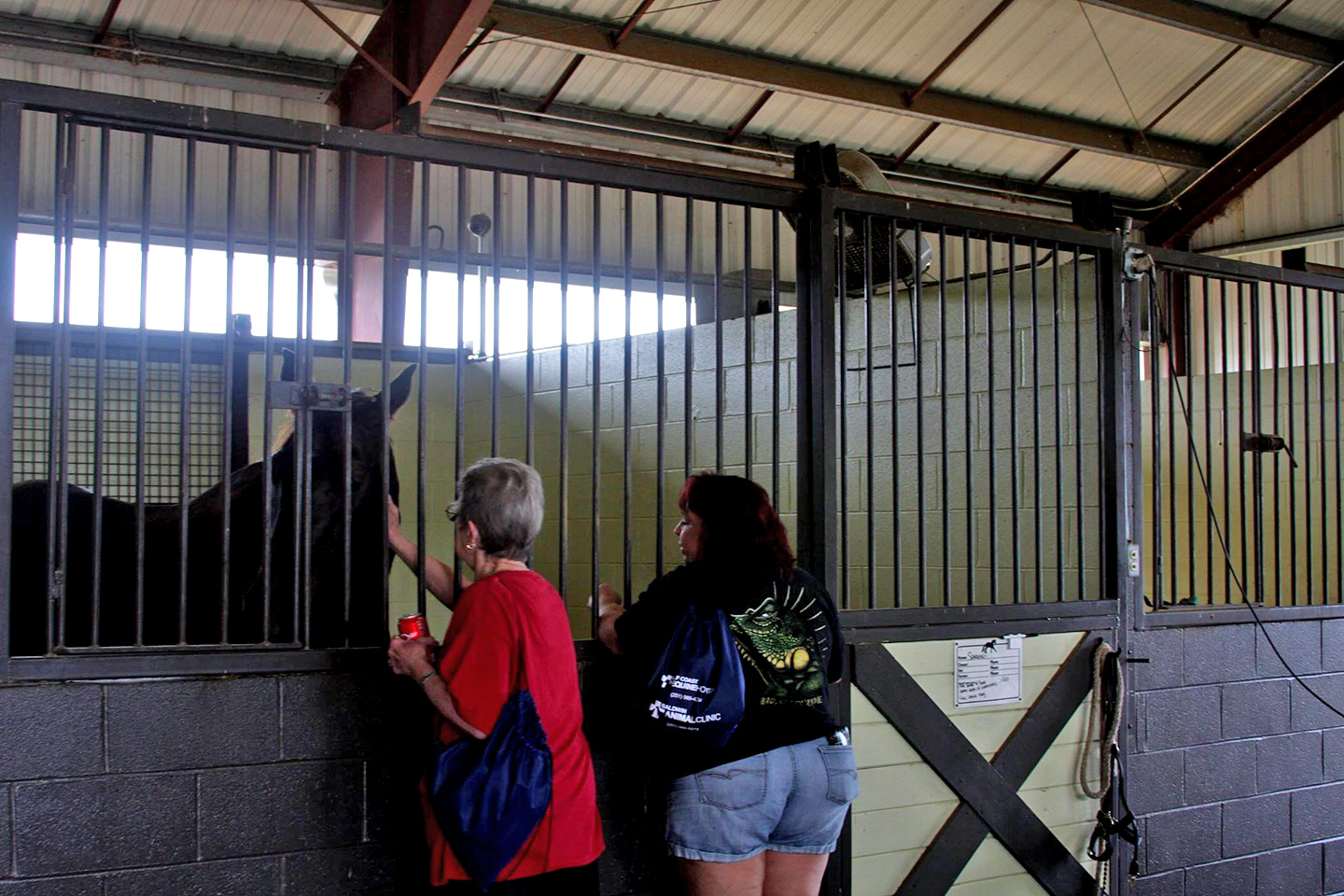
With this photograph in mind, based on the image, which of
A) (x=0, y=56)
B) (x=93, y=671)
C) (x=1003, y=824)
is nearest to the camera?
(x=93, y=671)

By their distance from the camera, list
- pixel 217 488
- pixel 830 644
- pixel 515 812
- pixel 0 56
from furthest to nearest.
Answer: pixel 0 56 < pixel 217 488 < pixel 830 644 < pixel 515 812

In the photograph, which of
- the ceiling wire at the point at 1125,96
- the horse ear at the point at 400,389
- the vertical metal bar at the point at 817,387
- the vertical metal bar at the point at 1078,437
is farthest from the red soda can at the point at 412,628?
the ceiling wire at the point at 1125,96

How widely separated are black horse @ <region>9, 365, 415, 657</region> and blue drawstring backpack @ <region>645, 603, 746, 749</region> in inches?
21.3

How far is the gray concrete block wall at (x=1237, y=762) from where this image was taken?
3.16m

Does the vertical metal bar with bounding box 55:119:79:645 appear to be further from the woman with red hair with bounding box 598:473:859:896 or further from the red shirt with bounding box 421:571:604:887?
the woman with red hair with bounding box 598:473:859:896

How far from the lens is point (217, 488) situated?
2.57 m

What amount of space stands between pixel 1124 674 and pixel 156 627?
2.47 meters

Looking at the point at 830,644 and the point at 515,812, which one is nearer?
the point at 515,812

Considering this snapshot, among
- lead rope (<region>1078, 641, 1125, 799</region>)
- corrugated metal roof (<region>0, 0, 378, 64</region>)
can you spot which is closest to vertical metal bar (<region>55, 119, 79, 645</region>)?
lead rope (<region>1078, 641, 1125, 799</region>)

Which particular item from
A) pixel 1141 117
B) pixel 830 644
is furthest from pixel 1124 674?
pixel 1141 117

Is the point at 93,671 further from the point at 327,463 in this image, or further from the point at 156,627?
the point at 156,627

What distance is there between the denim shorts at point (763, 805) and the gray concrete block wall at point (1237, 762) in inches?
53.7

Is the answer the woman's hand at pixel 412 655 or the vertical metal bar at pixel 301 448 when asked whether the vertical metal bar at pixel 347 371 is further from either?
the woman's hand at pixel 412 655

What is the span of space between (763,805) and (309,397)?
1119mm
